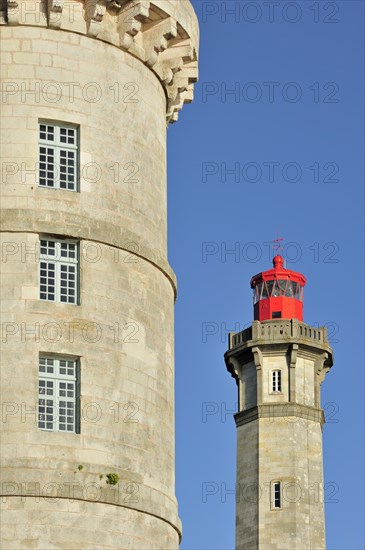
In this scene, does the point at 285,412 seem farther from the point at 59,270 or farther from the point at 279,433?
the point at 59,270

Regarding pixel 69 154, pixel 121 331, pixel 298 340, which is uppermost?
pixel 298 340

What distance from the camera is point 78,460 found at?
31844 millimetres

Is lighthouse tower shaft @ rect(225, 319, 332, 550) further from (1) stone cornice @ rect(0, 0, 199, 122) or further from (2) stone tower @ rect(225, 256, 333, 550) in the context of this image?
(1) stone cornice @ rect(0, 0, 199, 122)

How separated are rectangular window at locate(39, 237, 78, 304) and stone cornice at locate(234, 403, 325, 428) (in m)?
49.5

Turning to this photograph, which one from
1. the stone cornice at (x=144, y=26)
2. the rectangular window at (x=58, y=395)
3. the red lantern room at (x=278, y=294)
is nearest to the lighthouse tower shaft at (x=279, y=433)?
the red lantern room at (x=278, y=294)

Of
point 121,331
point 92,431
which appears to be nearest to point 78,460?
point 92,431

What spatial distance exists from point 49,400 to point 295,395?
51.5m

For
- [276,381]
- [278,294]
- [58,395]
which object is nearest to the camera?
[58,395]

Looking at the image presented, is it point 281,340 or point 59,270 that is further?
point 281,340

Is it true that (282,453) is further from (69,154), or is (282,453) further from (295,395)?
(69,154)

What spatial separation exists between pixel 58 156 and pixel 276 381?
50609 mm

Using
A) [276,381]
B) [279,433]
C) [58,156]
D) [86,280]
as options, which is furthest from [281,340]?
[86,280]

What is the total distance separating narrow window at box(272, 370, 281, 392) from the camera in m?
Result: 83.4

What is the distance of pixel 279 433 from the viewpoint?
81750 millimetres
